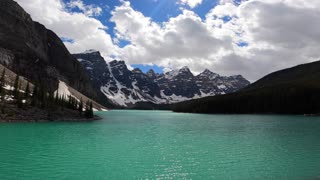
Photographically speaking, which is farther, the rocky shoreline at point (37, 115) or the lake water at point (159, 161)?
the rocky shoreline at point (37, 115)

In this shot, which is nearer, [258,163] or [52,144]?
[258,163]

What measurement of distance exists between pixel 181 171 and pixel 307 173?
1531 centimetres

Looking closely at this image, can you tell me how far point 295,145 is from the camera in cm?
6372

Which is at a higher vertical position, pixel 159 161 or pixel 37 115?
pixel 37 115

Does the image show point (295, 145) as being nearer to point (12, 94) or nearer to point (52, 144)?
point (52, 144)

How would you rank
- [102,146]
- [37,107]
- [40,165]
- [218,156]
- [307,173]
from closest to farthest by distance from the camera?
[307,173], [40,165], [218,156], [102,146], [37,107]

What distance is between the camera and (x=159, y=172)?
39.1m

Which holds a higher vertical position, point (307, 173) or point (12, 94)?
point (12, 94)

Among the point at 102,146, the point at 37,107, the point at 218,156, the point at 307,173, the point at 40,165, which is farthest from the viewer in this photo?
the point at 37,107

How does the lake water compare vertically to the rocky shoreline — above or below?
below

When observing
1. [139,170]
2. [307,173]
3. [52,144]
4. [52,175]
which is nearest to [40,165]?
[52,175]

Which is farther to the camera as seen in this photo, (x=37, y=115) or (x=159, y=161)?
(x=37, y=115)

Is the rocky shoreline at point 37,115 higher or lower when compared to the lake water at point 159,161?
higher

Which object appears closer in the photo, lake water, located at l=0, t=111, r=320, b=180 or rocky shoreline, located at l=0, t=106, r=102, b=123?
lake water, located at l=0, t=111, r=320, b=180
